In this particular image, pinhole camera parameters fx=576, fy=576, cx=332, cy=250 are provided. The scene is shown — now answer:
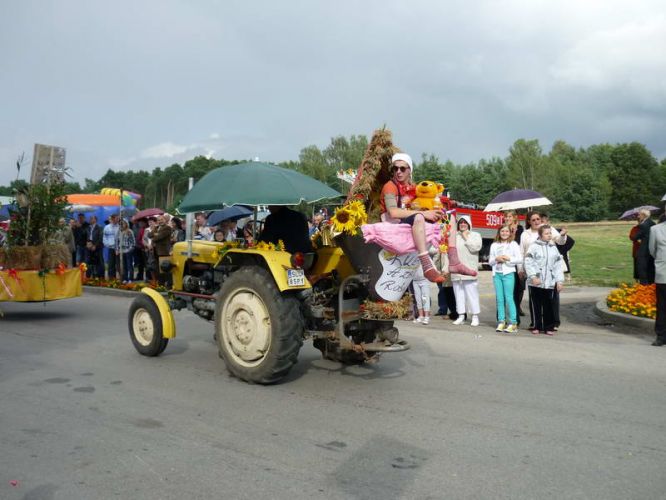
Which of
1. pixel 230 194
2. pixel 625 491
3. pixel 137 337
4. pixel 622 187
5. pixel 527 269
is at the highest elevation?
pixel 622 187

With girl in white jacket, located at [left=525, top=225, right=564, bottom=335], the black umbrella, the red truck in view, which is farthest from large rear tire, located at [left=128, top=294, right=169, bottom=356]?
the red truck

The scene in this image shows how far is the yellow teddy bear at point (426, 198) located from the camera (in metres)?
5.73

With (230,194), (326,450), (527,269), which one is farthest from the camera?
(527,269)

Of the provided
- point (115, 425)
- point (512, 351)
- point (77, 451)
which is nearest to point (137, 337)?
point (115, 425)

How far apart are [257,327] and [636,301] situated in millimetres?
7433

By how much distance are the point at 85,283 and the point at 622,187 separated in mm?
71363

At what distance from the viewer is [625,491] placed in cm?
361

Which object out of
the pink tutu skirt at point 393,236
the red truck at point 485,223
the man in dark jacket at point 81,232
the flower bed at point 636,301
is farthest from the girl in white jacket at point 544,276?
the man in dark jacket at point 81,232

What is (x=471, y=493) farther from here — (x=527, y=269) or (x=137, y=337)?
(x=527, y=269)

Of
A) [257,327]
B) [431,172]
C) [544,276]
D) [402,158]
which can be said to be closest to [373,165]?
[402,158]

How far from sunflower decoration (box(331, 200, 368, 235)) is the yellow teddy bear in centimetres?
55

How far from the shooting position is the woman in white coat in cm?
1033

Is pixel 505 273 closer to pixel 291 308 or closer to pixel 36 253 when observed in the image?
pixel 291 308

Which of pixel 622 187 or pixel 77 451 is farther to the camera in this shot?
pixel 622 187
